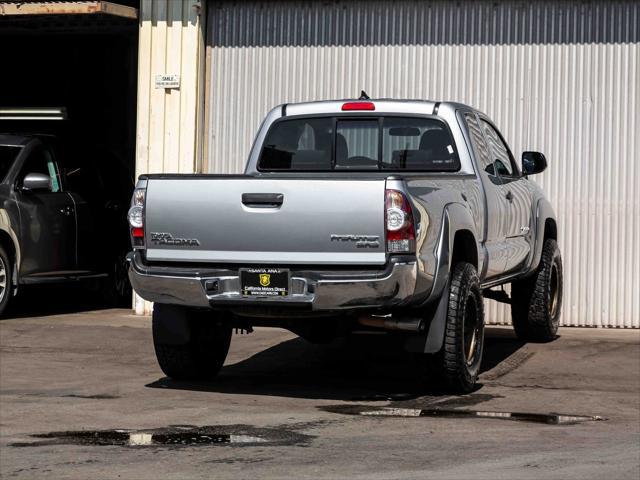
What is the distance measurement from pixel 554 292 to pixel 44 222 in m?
5.27

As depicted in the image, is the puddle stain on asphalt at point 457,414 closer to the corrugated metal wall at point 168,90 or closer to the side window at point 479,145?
the side window at point 479,145

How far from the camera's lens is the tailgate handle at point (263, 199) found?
9.01 meters

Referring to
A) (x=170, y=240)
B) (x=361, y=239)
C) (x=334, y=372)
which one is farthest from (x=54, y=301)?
(x=361, y=239)

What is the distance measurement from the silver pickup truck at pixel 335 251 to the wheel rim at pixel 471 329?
1 centimetres

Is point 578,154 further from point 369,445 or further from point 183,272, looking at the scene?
point 369,445

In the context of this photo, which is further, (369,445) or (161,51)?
(161,51)

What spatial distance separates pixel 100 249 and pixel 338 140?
5.49m

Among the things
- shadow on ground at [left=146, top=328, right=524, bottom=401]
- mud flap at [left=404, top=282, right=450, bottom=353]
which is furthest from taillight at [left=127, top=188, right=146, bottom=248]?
mud flap at [left=404, top=282, right=450, bottom=353]

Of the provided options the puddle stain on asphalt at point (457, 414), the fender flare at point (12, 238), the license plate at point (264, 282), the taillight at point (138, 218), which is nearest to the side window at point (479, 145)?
the license plate at point (264, 282)

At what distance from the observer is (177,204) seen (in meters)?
9.25

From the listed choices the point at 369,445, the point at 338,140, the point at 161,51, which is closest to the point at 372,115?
the point at 338,140

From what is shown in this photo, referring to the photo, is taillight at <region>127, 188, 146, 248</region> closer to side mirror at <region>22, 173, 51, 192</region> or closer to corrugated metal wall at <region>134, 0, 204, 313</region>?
side mirror at <region>22, 173, 51, 192</region>

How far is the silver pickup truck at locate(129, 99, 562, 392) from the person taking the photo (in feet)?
29.0

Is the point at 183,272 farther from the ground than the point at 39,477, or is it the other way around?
the point at 183,272
